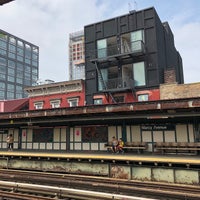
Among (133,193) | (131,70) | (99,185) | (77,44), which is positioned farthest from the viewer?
(77,44)

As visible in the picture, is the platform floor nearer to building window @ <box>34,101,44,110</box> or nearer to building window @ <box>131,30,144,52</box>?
building window @ <box>34,101,44,110</box>

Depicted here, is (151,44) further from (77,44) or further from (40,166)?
(77,44)

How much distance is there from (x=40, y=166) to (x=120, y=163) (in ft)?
20.9

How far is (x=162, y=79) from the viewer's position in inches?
912

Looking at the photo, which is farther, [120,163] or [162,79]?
[162,79]

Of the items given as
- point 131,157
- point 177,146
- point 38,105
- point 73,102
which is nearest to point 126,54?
point 73,102

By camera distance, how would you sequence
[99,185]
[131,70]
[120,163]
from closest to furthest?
1. [99,185]
2. [120,163]
3. [131,70]

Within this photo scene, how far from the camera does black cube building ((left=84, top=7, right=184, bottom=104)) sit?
2275cm

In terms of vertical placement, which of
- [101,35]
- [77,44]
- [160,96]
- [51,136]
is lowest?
[51,136]

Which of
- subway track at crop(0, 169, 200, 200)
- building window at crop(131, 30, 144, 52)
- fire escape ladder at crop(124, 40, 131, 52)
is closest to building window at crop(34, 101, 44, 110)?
fire escape ladder at crop(124, 40, 131, 52)

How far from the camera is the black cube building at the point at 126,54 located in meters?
22.8

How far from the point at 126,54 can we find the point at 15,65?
98294mm

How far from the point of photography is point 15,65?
110 meters

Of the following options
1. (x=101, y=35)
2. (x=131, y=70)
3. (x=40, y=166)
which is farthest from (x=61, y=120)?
(x=101, y=35)
